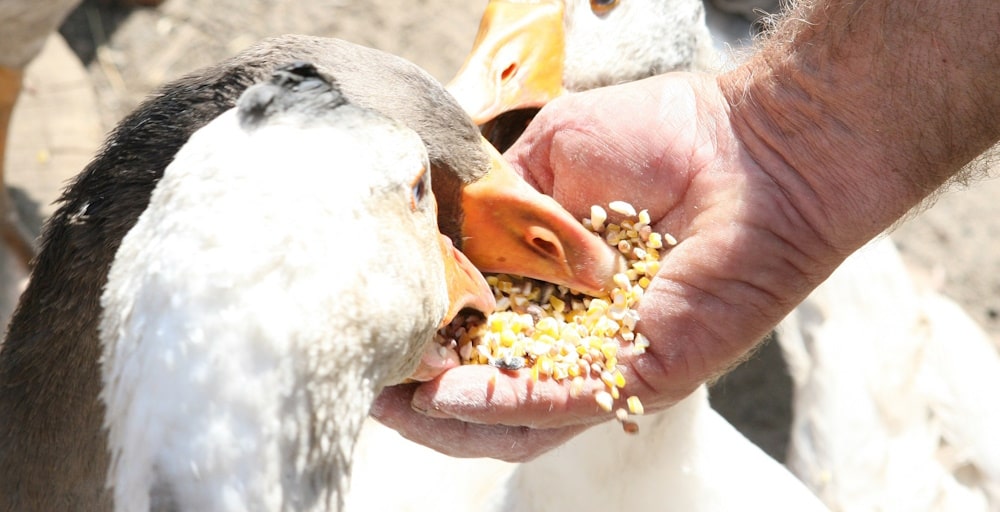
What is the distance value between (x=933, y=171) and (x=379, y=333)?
3.84 ft

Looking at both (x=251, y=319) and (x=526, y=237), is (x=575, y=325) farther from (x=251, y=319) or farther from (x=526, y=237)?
(x=251, y=319)

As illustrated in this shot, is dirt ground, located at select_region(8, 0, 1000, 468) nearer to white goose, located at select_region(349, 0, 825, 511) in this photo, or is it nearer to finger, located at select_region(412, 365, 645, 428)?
white goose, located at select_region(349, 0, 825, 511)

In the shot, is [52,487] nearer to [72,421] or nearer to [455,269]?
[72,421]

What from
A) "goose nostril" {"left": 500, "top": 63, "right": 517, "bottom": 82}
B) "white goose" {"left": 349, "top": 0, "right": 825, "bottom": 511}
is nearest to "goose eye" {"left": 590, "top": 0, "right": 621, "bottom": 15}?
"white goose" {"left": 349, "top": 0, "right": 825, "bottom": 511}

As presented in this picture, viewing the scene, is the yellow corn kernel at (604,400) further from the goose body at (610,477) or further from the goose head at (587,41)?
the goose head at (587,41)

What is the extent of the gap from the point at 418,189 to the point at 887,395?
2.13 metres

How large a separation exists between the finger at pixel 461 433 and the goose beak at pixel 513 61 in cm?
77

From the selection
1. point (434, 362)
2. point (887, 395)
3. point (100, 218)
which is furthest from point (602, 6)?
point (100, 218)

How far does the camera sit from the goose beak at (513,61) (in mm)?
2393

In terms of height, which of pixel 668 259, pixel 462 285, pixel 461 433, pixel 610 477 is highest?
pixel 462 285

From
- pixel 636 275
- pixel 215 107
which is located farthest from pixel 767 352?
pixel 215 107

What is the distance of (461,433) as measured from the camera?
1.92m

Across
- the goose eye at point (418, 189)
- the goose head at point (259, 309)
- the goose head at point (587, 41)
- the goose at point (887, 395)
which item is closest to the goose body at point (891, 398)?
the goose at point (887, 395)

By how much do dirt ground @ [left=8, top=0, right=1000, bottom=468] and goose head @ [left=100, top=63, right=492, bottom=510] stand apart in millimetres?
2995
